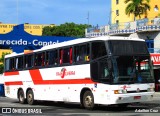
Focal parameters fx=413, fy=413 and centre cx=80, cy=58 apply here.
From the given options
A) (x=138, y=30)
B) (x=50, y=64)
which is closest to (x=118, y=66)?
(x=50, y=64)

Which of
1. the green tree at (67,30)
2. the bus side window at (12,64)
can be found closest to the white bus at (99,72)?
the bus side window at (12,64)

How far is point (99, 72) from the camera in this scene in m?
18.4

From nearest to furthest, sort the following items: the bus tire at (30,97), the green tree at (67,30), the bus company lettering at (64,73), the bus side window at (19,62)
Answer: the bus company lettering at (64,73), the bus tire at (30,97), the bus side window at (19,62), the green tree at (67,30)

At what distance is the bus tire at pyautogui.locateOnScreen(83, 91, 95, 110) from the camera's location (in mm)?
18875

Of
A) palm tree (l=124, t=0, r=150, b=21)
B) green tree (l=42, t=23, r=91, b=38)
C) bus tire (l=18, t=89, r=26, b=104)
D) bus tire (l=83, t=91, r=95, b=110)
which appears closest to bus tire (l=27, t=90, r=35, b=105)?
bus tire (l=18, t=89, r=26, b=104)

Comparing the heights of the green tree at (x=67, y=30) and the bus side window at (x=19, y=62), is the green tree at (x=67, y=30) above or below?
above

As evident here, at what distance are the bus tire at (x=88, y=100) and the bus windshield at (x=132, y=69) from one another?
1741 mm

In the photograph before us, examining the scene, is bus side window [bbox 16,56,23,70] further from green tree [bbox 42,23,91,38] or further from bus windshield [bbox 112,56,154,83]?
green tree [bbox 42,23,91,38]

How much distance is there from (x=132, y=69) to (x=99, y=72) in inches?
57.8

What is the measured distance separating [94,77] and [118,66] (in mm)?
1388

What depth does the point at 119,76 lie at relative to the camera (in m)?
17.9

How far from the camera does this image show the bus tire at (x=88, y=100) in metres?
18.9

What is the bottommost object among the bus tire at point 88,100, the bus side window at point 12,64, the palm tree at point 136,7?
the bus tire at point 88,100

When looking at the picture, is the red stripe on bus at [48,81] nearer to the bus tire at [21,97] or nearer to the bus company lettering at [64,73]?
the bus company lettering at [64,73]
